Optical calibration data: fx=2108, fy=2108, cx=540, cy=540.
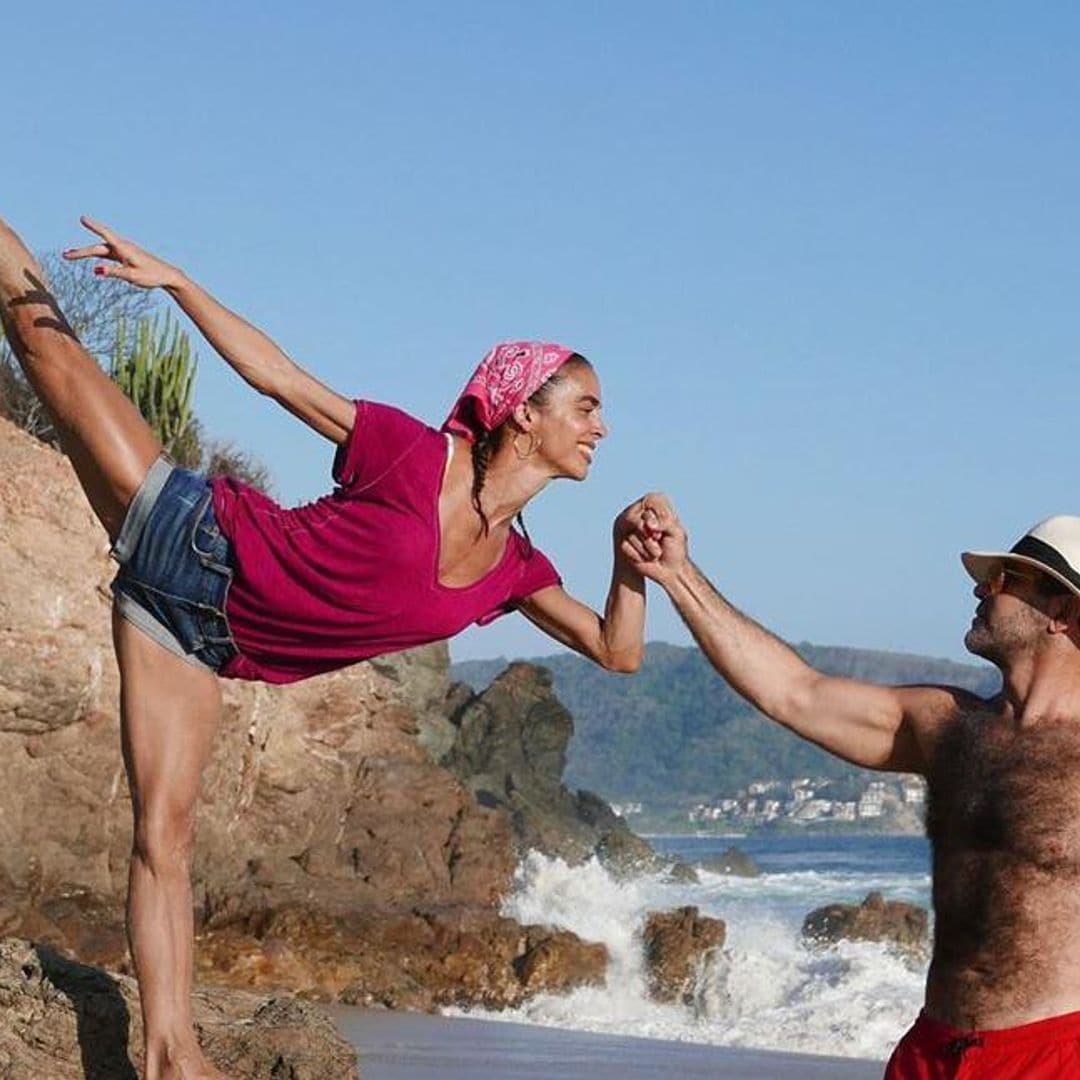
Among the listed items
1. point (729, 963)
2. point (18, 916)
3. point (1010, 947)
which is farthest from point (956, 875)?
point (729, 963)

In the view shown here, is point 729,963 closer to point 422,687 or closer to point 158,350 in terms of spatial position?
point 158,350

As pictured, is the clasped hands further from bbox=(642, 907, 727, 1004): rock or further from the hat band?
bbox=(642, 907, 727, 1004): rock

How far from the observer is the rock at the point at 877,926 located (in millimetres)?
22188

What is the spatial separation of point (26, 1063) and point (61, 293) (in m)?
21.9

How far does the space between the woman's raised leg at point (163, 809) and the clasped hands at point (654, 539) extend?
117 centimetres

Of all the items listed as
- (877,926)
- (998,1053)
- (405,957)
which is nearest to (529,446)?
(998,1053)

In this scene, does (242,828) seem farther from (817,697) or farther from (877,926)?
(817,697)

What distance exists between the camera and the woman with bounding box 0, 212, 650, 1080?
17.5 ft

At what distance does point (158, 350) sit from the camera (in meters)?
22.1

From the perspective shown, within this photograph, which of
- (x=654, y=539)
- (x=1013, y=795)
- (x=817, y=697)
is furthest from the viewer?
(x=654, y=539)

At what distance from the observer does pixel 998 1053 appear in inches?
157

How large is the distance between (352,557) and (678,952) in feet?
42.2

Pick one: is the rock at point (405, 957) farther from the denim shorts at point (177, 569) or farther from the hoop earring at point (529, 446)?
the hoop earring at point (529, 446)

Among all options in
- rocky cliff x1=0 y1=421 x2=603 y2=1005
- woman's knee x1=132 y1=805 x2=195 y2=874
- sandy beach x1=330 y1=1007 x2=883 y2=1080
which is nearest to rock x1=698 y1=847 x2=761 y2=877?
rocky cliff x1=0 y1=421 x2=603 y2=1005
